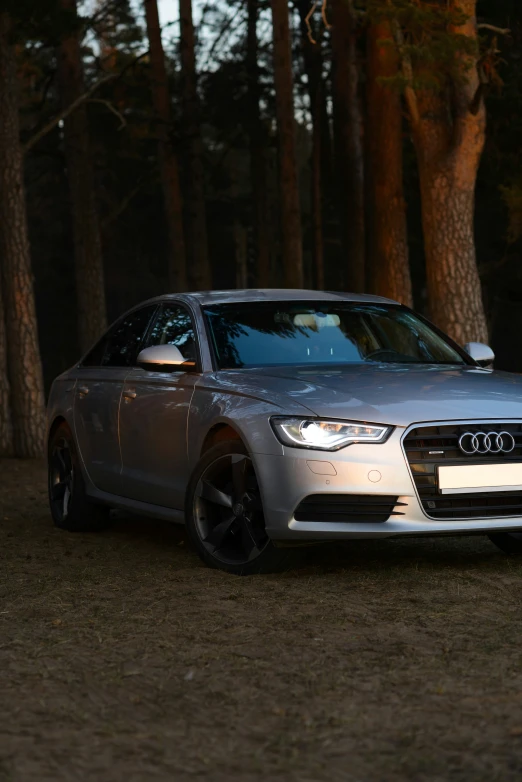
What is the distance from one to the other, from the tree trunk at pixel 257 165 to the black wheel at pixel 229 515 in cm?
3279

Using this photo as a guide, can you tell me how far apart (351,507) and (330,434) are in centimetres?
38

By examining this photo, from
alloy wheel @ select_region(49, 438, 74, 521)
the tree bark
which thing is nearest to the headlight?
alloy wheel @ select_region(49, 438, 74, 521)

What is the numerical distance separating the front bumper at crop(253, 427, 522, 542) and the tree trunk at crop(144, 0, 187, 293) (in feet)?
82.1

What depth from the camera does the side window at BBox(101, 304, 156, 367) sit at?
9.19 m

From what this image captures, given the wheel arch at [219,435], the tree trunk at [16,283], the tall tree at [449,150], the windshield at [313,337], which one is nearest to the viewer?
the wheel arch at [219,435]

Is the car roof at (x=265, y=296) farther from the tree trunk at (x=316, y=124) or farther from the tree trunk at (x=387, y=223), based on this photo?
the tree trunk at (x=316, y=124)

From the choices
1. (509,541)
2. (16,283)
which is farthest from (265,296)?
(16,283)

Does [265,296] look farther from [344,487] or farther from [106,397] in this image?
[344,487]

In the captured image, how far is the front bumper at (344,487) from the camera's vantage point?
6.77 metres

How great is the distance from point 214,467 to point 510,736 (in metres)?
3.41

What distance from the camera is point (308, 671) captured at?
516 cm

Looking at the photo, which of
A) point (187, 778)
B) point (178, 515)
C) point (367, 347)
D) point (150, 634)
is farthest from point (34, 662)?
point (367, 347)

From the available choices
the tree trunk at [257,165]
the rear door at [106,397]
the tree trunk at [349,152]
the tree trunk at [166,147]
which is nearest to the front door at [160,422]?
the rear door at [106,397]

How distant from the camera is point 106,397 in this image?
919 cm
